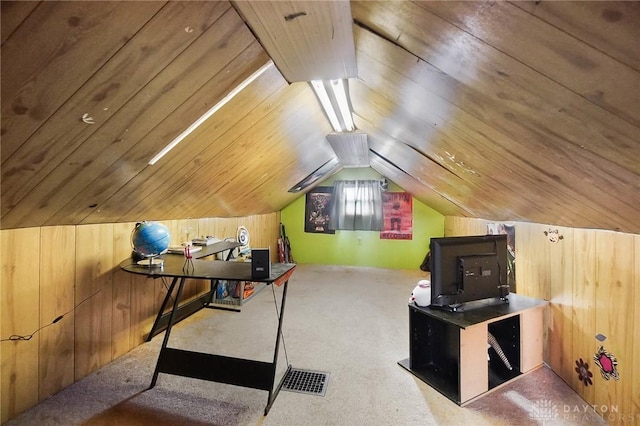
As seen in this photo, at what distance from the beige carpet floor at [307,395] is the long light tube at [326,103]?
2.07 metres

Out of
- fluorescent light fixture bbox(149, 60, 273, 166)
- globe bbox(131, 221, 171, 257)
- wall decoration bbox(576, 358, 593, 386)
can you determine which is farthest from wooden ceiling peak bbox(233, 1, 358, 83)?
wall decoration bbox(576, 358, 593, 386)

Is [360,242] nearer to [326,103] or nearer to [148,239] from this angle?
[326,103]

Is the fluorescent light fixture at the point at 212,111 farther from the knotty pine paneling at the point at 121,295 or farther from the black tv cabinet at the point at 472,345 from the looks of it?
the black tv cabinet at the point at 472,345

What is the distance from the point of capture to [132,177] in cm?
186

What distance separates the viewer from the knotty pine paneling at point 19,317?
1658mm

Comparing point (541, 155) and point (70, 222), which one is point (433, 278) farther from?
point (70, 222)

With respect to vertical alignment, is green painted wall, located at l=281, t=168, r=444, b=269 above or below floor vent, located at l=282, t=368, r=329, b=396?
above

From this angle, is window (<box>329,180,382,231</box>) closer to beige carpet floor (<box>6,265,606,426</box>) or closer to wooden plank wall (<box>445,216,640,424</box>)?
beige carpet floor (<box>6,265,606,426</box>)

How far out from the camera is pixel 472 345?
1.85 meters

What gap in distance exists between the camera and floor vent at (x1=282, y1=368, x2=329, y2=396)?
197cm

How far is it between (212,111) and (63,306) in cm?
176

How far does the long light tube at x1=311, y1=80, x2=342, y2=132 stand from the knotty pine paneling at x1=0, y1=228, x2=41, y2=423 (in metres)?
2.07

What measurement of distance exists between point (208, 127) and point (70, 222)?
1.24 meters

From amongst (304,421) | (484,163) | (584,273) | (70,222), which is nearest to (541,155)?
(484,163)
